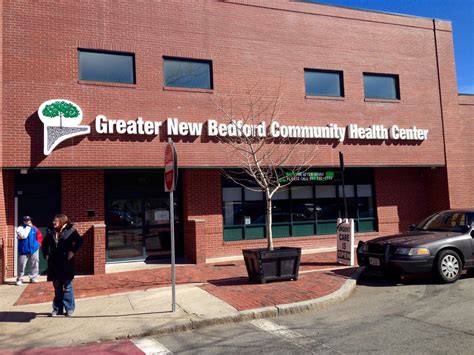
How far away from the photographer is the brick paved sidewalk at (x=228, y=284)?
27.4ft

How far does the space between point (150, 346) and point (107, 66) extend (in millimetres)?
8973

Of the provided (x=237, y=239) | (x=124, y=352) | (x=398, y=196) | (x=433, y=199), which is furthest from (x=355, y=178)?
(x=124, y=352)

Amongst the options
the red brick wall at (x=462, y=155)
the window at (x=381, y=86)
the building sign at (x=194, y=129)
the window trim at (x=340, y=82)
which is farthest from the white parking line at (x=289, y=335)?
the red brick wall at (x=462, y=155)

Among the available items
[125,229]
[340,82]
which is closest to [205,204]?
[125,229]

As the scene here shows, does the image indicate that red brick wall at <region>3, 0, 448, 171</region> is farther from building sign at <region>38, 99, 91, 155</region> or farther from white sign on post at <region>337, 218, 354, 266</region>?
white sign on post at <region>337, 218, 354, 266</region>

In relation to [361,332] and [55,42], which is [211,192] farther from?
[361,332]

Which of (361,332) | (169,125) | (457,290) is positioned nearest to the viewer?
(361,332)

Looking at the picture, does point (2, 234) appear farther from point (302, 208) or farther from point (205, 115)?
point (302, 208)

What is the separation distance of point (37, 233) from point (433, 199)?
13.5 metres

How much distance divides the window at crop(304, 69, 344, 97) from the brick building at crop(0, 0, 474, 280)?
0.05m

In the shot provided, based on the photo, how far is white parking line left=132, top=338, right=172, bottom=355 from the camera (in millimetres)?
5797

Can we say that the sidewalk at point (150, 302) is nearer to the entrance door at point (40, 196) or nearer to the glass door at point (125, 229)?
the glass door at point (125, 229)

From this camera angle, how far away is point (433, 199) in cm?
1677

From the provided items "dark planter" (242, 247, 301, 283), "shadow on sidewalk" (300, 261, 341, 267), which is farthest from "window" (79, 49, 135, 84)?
"shadow on sidewalk" (300, 261, 341, 267)
